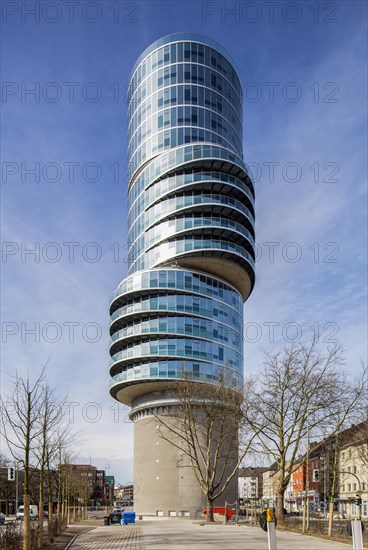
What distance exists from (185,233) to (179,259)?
4216 mm

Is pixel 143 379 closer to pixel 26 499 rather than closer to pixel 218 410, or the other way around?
pixel 218 410

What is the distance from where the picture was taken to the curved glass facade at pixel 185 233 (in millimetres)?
96125

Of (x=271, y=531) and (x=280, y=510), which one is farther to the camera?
(x=280, y=510)

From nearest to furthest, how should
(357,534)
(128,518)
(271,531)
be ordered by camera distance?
(357,534) → (271,531) → (128,518)

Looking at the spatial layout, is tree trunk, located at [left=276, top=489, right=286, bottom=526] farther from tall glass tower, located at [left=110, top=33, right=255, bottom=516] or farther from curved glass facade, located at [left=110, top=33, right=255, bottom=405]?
curved glass facade, located at [left=110, top=33, right=255, bottom=405]

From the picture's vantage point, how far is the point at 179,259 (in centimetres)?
9831

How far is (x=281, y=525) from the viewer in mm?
41094

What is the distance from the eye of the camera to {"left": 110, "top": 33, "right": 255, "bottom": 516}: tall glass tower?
9625 cm

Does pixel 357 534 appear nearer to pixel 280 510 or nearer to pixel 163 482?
pixel 280 510

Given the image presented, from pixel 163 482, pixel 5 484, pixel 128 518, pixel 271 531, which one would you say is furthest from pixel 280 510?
pixel 5 484

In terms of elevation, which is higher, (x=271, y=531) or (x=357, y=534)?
(x=357, y=534)

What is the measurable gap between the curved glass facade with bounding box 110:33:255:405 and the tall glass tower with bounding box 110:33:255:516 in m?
0.17

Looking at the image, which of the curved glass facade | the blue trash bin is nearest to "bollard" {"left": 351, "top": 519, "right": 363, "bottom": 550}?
the blue trash bin

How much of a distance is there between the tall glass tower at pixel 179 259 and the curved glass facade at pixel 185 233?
0.56 feet
